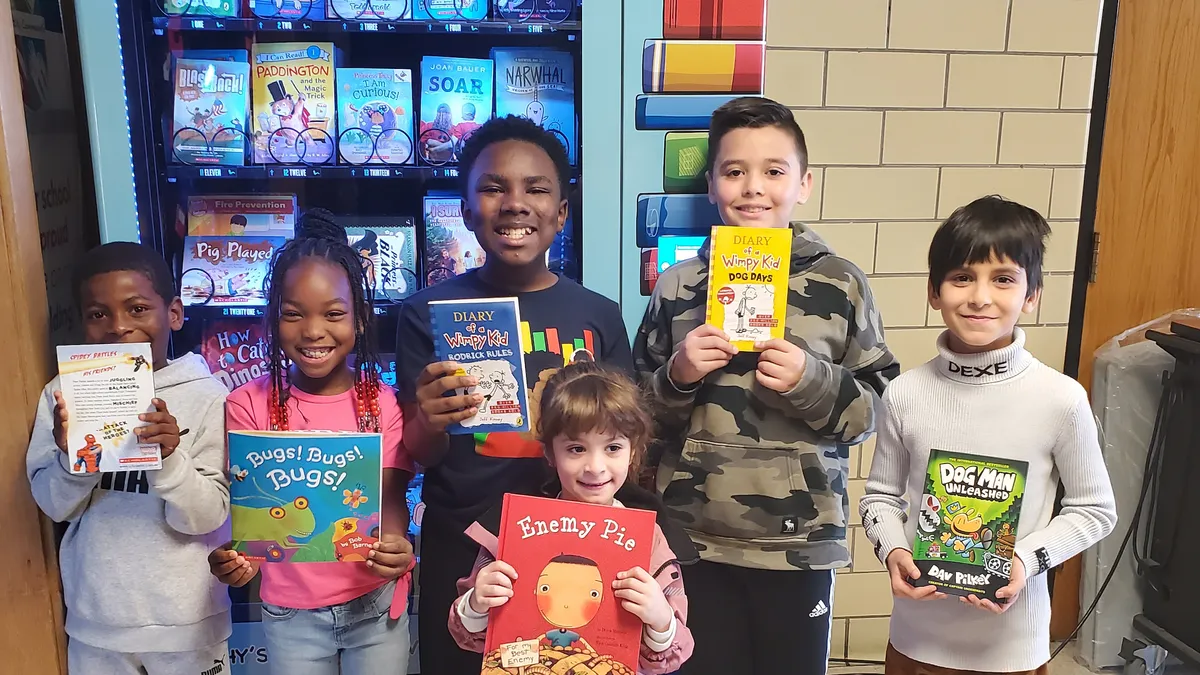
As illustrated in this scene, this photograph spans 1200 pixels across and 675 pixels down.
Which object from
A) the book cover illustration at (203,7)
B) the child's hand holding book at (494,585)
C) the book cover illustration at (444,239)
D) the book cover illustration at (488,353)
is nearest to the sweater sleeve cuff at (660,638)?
the child's hand holding book at (494,585)

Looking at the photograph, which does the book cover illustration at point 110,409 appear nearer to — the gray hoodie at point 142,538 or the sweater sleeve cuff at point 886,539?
the gray hoodie at point 142,538

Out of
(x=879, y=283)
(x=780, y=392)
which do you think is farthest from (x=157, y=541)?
(x=879, y=283)

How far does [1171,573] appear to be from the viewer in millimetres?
2545

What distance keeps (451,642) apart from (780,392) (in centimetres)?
97

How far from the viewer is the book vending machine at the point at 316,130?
6.77 ft

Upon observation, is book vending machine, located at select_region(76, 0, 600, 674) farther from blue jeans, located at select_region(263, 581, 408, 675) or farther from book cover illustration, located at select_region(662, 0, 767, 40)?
blue jeans, located at select_region(263, 581, 408, 675)

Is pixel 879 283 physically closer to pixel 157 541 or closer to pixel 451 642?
pixel 451 642

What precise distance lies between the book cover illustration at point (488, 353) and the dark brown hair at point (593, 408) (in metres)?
0.08

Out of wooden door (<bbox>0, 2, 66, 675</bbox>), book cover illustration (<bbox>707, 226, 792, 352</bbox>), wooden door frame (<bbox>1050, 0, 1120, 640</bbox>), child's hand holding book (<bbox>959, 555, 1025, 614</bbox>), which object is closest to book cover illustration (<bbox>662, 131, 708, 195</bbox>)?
book cover illustration (<bbox>707, 226, 792, 352</bbox>)

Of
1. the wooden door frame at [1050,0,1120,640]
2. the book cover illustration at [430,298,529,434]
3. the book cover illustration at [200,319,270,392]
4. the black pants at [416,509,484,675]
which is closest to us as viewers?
the book cover illustration at [430,298,529,434]

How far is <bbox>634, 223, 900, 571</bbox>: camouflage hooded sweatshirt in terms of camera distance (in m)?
1.76

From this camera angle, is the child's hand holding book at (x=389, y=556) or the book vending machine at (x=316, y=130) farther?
the book vending machine at (x=316, y=130)

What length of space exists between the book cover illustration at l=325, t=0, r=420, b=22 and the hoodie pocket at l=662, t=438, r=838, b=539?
1341 mm

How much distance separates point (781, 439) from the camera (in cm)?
177
